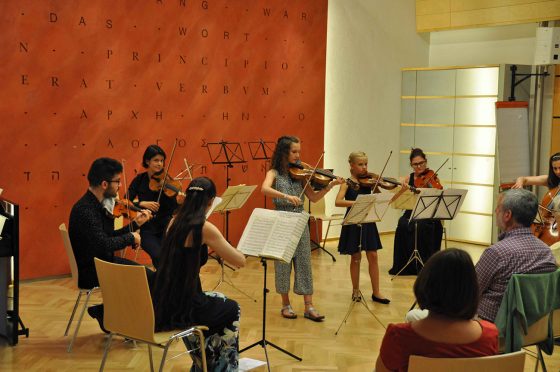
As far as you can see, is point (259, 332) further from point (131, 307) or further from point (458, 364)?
point (458, 364)

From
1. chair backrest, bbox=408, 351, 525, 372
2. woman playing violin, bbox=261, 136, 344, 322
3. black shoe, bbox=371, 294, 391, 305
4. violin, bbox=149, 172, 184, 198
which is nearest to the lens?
chair backrest, bbox=408, 351, 525, 372

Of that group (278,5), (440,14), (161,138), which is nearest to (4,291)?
(161,138)

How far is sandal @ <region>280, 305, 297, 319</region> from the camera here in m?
5.46

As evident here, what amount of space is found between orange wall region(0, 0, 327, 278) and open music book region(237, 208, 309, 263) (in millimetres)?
3038

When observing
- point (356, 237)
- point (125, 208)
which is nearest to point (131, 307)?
point (125, 208)

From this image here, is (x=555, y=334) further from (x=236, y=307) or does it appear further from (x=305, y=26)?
(x=305, y=26)

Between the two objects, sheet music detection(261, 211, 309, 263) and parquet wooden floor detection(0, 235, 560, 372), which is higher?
sheet music detection(261, 211, 309, 263)

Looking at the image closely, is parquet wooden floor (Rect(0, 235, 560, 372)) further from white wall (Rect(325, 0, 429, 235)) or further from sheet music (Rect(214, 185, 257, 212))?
white wall (Rect(325, 0, 429, 235))

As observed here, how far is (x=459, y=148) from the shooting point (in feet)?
29.3

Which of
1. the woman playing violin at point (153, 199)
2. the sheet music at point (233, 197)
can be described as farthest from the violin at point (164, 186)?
the sheet music at point (233, 197)

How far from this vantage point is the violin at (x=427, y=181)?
669cm

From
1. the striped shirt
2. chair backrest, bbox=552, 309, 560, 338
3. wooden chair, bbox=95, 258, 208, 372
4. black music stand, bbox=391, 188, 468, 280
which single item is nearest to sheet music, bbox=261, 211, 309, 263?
wooden chair, bbox=95, 258, 208, 372

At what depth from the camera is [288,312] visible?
5.47m

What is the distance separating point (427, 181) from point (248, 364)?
118 inches
